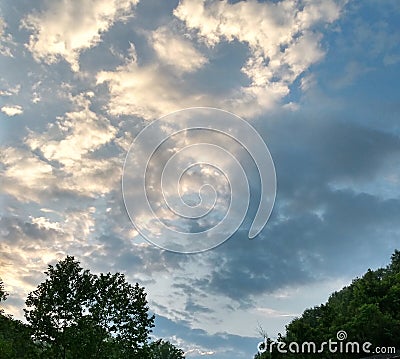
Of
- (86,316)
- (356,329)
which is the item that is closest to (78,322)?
(86,316)

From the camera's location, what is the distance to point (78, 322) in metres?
34.9

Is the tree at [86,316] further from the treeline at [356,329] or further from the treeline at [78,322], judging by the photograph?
the treeline at [356,329]

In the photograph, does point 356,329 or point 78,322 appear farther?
point 356,329

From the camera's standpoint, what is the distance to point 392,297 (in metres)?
60.8

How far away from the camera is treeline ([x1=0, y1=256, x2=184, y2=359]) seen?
1332 inches

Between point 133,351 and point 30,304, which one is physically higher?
point 30,304

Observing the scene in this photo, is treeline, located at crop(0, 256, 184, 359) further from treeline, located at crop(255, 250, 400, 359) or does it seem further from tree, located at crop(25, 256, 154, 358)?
treeline, located at crop(255, 250, 400, 359)

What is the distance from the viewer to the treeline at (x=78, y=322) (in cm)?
3384

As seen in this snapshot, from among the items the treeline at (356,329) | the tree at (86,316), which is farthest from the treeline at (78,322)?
the treeline at (356,329)

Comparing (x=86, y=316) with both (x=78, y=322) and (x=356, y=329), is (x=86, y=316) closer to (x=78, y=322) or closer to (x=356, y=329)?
(x=78, y=322)

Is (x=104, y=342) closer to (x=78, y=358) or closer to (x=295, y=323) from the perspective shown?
(x=78, y=358)

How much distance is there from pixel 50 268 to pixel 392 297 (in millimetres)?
45655

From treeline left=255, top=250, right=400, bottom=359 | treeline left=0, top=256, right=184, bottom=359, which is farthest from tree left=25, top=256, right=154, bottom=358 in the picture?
treeline left=255, top=250, right=400, bottom=359

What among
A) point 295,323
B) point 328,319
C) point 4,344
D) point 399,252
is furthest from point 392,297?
point 399,252
